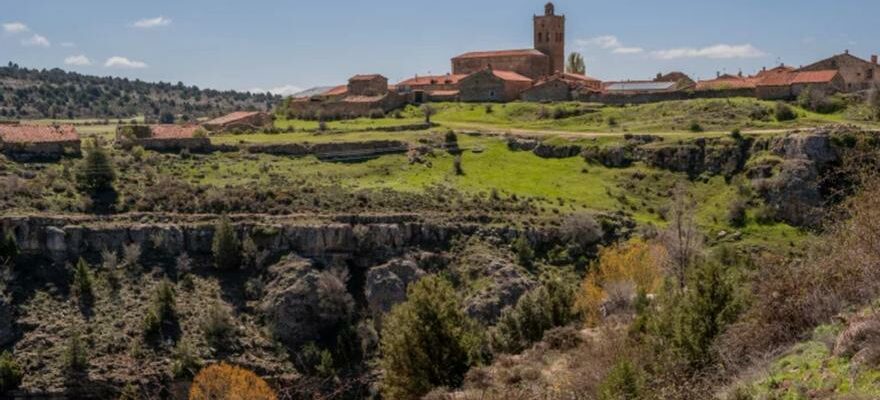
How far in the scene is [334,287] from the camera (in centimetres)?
4688

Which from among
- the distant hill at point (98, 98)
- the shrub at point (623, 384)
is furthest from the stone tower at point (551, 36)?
the shrub at point (623, 384)

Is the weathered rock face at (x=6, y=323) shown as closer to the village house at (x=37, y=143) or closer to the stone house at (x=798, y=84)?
the village house at (x=37, y=143)

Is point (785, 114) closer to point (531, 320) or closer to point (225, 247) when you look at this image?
point (531, 320)

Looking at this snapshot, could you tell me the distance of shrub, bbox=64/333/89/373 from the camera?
4000 centimetres

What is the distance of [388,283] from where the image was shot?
4750 centimetres

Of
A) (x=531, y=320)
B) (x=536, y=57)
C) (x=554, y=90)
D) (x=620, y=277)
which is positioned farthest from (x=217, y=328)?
(x=536, y=57)

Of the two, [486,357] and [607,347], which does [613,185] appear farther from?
[607,347]

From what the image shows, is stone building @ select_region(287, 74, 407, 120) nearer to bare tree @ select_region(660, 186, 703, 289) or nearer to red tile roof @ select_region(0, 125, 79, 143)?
red tile roof @ select_region(0, 125, 79, 143)

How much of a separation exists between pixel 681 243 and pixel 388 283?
632 inches

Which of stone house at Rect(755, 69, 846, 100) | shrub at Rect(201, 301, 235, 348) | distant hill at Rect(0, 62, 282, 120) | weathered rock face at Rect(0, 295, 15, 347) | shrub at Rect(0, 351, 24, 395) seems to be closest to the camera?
shrub at Rect(0, 351, 24, 395)

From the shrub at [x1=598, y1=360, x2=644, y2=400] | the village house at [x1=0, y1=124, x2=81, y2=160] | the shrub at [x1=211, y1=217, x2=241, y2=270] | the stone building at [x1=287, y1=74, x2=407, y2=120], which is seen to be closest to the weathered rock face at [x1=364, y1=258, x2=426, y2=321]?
the shrub at [x1=211, y1=217, x2=241, y2=270]

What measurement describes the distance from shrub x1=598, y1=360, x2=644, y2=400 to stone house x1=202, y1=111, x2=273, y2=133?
209ft

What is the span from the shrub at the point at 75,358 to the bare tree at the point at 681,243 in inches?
1068

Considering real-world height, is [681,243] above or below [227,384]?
above
